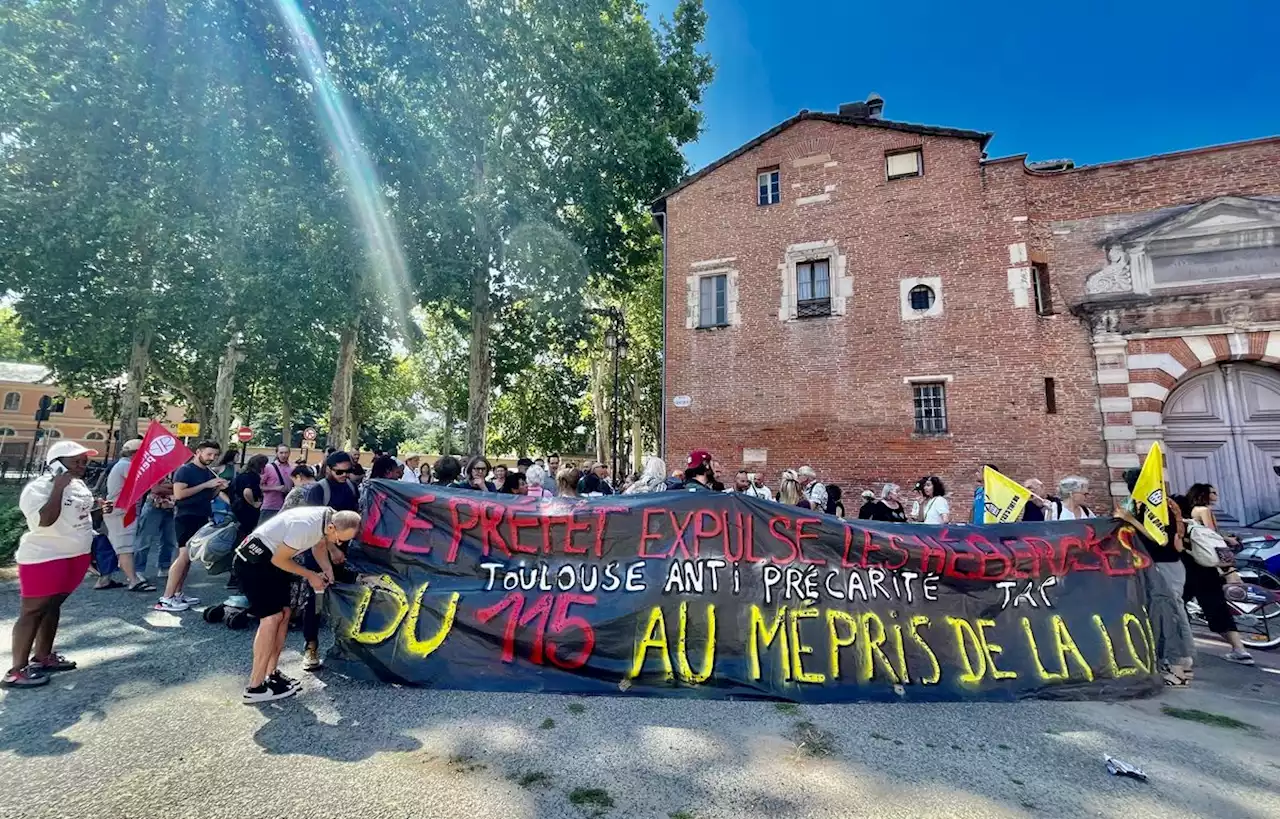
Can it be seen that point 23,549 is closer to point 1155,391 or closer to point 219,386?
point 1155,391

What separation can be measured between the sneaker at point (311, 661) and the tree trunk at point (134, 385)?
21546 mm

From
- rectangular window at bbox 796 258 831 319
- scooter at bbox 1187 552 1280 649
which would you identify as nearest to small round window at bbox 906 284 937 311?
rectangular window at bbox 796 258 831 319

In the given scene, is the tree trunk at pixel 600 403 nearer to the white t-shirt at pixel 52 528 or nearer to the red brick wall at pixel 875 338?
the red brick wall at pixel 875 338

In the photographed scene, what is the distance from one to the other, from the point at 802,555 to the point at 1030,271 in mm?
11792

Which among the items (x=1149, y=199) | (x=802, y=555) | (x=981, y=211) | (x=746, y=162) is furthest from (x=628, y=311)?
(x=802, y=555)

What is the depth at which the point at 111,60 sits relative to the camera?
16031 mm

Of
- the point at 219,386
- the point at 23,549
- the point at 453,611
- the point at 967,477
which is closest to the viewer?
the point at 23,549

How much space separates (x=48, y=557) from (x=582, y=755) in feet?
14.4

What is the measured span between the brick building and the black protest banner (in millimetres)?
8493

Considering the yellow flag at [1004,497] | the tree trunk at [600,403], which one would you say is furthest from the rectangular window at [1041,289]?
the tree trunk at [600,403]

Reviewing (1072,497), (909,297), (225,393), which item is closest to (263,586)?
(1072,497)

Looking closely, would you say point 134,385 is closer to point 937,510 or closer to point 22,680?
point 22,680

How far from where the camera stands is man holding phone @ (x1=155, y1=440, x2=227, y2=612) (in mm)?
6238

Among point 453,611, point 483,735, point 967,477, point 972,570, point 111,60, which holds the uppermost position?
point 111,60
